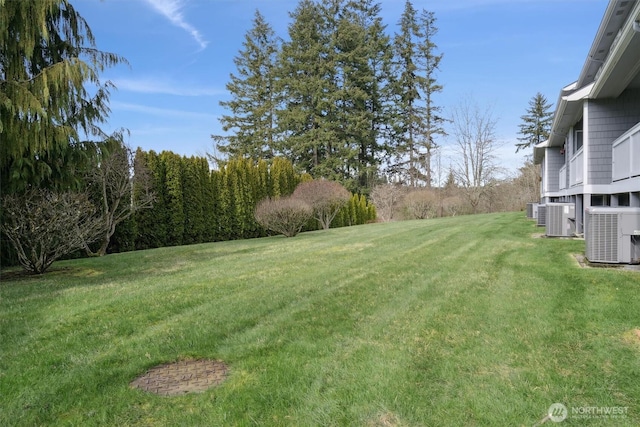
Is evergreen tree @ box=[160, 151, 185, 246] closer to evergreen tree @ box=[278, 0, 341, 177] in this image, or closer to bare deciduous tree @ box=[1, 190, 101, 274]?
bare deciduous tree @ box=[1, 190, 101, 274]

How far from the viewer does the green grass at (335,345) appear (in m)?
2.34

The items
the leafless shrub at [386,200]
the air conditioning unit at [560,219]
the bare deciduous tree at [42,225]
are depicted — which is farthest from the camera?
the leafless shrub at [386,200]

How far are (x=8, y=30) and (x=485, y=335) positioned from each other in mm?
8218

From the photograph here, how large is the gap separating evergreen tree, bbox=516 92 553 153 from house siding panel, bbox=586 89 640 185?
127 ft

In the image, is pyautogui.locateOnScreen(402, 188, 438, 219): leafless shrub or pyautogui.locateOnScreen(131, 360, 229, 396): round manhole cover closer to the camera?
pyautogui.locateOnScreen(131, 360, 229, 396): round manhole cover

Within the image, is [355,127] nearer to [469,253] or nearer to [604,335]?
[469,253]

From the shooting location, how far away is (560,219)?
9.94 metres

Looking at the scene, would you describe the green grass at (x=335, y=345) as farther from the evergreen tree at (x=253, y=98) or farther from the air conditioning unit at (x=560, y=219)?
the evergreen tree at (x=253, y=98)

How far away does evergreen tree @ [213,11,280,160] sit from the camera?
103 ft

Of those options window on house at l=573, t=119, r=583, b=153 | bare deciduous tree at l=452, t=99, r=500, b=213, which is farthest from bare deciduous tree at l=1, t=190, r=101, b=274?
bare deciduous tree at l=452, t=99, r=500, b=213

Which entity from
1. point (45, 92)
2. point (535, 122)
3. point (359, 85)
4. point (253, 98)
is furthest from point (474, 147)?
point (45, 92)

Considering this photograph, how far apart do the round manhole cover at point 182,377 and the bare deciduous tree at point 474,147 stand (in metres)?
30.4

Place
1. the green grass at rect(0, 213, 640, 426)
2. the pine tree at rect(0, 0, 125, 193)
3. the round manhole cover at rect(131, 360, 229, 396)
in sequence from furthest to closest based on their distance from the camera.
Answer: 1. the pine tree at rect(0, 0, 125, 193)
2. the round manhole cover at rect(131, 360, 229, 396)
3. the green grass at rect(0, 213, 640, 426)

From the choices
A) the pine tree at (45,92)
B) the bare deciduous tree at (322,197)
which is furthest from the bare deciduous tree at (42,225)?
the bare deciduous tree at (322,197)
